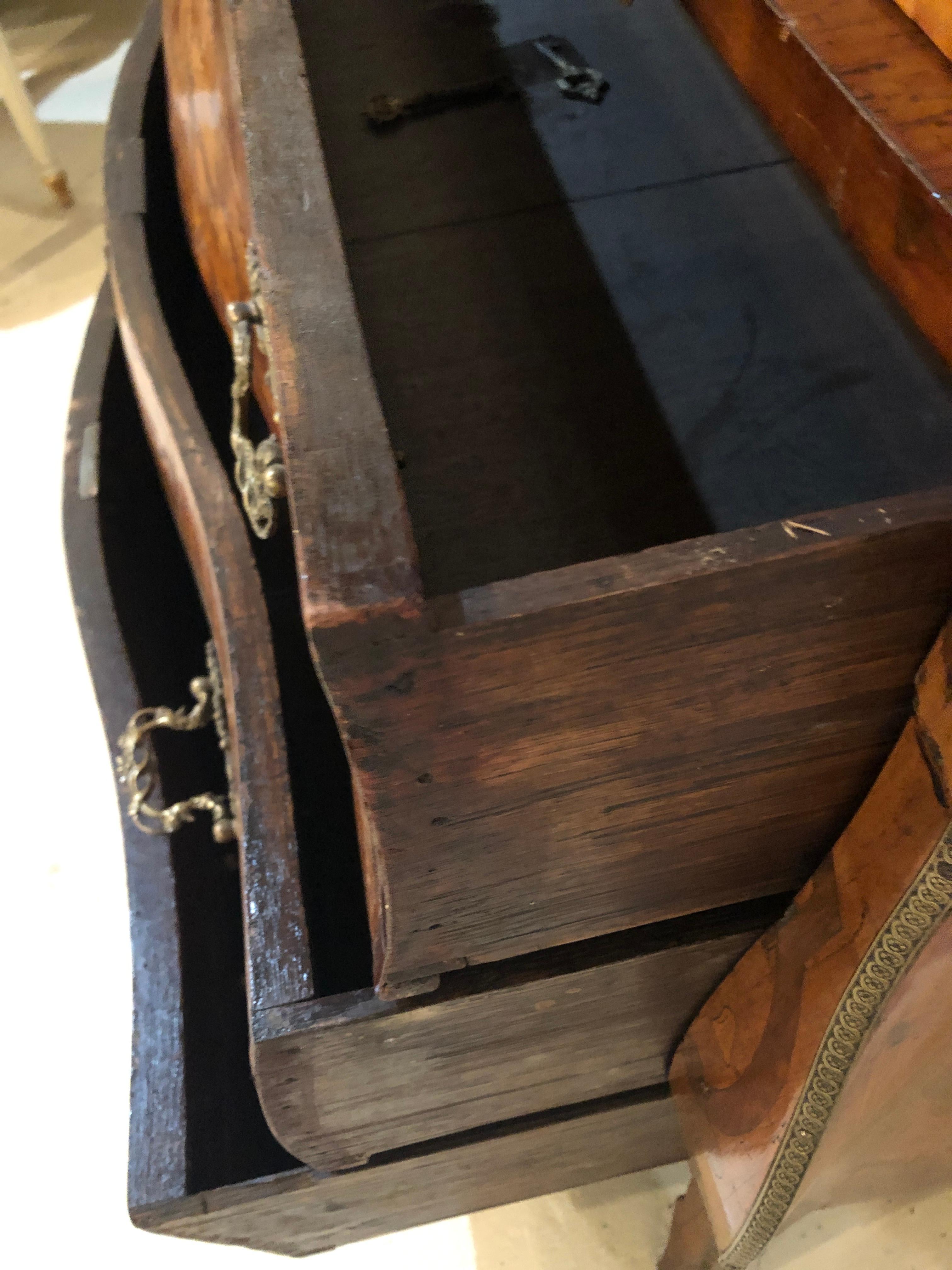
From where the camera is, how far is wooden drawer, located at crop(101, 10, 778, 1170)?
51 cm

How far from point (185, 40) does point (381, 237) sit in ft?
Result: 1.35

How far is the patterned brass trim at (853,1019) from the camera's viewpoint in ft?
1.24

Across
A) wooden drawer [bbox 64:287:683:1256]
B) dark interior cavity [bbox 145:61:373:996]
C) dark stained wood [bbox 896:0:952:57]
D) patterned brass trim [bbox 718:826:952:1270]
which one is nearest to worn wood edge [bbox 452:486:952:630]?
patterned brass trim [bbox 718:826:952:1270]

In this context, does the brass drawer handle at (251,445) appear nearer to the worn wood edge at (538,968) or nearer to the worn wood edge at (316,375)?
the worn wood edge at (316,375)

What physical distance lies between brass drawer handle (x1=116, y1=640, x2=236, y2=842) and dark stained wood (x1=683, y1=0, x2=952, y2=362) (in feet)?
1.87

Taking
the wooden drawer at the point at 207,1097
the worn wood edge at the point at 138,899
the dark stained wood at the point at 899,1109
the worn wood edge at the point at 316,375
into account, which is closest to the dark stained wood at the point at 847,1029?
the dark stained wood at the point at 899,1109

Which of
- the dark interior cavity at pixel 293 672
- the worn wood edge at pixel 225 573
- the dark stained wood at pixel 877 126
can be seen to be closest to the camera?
the dark stained wood at pixel 877 126

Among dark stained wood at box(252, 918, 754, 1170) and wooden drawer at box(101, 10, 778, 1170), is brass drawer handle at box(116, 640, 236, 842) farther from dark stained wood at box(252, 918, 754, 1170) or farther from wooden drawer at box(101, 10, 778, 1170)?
dark stained wood at box(252, 918, 754, 1170)

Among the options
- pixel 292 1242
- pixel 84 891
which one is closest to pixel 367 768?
pixel 292 1242

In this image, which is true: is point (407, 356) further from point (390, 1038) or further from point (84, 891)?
point (84, 891)

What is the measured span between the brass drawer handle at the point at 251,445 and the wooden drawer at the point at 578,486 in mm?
61

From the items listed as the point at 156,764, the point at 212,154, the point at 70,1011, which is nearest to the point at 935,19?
the point at 212,154

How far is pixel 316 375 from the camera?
1.15 feet

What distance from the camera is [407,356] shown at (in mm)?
509
